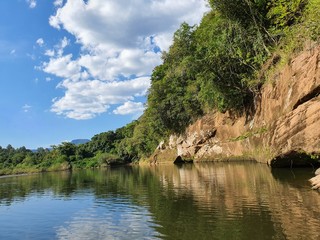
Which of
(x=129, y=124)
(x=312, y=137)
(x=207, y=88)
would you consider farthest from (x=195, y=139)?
(x=129, y=124)

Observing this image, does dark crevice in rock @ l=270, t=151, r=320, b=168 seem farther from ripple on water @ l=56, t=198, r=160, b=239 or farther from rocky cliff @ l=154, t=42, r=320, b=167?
ripple on water @ l=56, t=198, r=160, b=239

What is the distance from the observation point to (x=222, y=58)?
47.8m

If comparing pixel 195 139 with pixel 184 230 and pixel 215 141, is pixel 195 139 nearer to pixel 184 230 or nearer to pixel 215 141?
pixel 215 141

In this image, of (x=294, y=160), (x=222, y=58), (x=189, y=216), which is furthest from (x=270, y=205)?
(x=222, y=58)

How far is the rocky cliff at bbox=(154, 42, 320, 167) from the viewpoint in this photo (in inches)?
995

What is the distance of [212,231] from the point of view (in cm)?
1203

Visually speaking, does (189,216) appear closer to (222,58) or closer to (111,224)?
(111,224)

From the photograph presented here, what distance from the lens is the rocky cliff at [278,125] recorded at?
82.9 ft

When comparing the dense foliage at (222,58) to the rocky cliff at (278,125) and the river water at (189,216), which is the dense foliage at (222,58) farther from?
the river water at (189,216)

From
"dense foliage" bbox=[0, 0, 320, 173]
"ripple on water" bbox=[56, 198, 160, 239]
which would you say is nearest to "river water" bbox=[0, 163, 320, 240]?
"ripple on water" bbox=[56, 198, 160, 239]

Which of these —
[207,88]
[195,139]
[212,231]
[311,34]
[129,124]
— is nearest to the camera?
[212,231]

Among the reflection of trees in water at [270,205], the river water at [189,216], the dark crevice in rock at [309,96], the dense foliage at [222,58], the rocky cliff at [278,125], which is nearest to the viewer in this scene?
the reflection of trees in water at [270,205]

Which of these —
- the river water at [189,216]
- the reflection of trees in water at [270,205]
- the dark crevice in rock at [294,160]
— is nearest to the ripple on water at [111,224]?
the river water at [189,216]

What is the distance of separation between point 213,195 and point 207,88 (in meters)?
33.2
